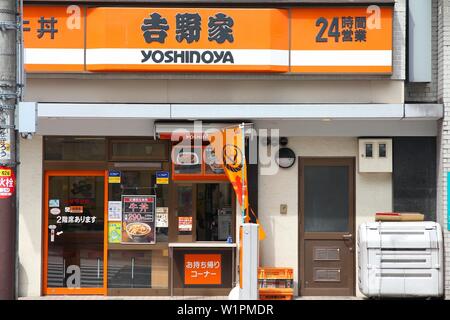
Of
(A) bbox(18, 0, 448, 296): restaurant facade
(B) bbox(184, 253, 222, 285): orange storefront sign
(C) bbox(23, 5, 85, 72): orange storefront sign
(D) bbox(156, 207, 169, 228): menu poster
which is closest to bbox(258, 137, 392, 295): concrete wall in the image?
(A) bbox(18, 0, 448, 296): restaurant facade

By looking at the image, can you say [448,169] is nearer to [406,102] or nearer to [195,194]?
[406,102]

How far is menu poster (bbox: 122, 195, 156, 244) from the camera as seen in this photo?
42.5 ft

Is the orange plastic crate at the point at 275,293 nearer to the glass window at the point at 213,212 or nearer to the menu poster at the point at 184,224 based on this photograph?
the glass window at the point at 213,212

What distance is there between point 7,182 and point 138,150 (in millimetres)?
4657

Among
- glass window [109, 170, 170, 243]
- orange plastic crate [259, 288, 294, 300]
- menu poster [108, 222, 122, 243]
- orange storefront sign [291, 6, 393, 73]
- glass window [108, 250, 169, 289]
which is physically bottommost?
orange plastic crate [259, 288, 294, 300]

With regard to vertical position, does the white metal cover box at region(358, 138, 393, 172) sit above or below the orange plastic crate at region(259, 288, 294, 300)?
above

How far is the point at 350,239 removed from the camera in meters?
12.9

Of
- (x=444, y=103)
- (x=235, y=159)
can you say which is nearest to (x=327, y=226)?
(x=235, y=159)

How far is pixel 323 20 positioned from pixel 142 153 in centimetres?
403

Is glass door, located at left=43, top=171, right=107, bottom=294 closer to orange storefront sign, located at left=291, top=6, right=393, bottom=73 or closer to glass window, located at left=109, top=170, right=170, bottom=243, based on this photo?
glass window, located at left=109, top=170, right=170, bottom=243

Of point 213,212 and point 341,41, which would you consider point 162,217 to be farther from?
point 341,41

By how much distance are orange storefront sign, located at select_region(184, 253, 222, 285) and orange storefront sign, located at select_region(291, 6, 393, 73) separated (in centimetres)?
372

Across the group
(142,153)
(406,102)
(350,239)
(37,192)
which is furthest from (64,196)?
(406,102)

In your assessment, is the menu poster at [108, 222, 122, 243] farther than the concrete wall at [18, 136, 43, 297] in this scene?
Yes
